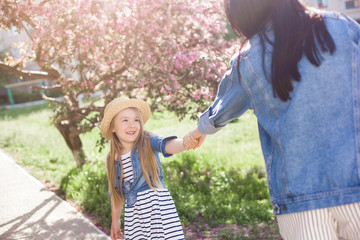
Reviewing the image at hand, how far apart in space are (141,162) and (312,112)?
158 cm

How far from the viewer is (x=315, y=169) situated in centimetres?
157

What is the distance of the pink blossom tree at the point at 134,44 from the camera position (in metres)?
5.19

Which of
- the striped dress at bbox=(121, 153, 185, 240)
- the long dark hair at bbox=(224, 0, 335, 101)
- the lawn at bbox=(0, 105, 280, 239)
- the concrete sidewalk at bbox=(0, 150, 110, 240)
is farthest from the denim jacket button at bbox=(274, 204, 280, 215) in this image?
the concrete sidewalk at bbox=(0, 150, 110, 240)

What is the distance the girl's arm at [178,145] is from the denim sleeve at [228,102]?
14.8 inches

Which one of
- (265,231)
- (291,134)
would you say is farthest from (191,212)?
(291,134)

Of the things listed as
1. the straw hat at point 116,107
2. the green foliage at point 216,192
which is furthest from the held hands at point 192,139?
the green foliage at point 216,192

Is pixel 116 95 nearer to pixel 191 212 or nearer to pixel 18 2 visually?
pixel 18 2

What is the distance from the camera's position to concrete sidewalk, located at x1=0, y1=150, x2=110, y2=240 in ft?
14.6

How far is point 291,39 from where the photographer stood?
5.27 feet

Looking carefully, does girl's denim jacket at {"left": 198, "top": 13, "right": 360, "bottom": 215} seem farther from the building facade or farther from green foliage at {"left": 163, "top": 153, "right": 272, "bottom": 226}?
the building facade

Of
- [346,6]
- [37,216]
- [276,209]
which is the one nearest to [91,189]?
[37,216]

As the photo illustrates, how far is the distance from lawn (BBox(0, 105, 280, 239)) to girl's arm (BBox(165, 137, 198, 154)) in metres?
1.85

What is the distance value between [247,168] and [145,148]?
4.83 metres

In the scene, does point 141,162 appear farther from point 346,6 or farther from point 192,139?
point 346,6
